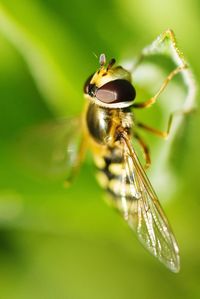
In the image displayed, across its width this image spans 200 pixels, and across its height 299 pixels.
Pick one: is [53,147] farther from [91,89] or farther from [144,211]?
[144,211]

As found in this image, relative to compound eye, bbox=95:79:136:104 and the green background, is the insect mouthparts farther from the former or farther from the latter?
the green background

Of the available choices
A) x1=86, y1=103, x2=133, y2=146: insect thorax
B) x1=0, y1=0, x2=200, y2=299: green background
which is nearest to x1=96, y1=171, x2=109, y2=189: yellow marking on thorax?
x1=86, y1=103, x2=133, y2=146: insect thorax

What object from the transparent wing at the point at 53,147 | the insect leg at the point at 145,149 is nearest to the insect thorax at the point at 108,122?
the insect leg at the point at 145,149

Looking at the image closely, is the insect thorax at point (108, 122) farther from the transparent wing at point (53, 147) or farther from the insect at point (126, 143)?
the transparent wing at point (53, 147)

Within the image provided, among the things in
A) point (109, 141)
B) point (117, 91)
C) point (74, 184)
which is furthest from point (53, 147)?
point (117, 91)

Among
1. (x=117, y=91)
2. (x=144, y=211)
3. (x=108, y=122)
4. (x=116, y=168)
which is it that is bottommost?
(x=144, y=211)

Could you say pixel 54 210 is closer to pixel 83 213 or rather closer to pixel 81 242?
pixel 83 213

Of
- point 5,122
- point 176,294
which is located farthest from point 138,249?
point 5,122
